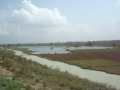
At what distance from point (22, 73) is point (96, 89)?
4.53 m

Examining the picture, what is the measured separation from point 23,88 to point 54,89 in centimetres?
175

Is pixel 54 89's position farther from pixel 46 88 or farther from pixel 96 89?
pixel 96 89

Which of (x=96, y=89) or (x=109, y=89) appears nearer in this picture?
(x=96, y=89)

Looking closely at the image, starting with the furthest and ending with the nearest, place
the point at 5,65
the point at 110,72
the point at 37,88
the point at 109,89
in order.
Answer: the point at 110,72, the point at 5,65, the point at 109,89, the point at 37,88

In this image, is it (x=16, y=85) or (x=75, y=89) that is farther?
(x=75, y=89)

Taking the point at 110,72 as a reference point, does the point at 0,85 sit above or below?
above

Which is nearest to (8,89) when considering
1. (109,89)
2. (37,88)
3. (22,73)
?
(37,88)

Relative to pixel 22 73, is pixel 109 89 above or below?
below

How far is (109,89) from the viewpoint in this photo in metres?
14.1

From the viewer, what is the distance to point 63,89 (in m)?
11.4

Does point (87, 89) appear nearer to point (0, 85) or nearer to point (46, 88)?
point (46, 88)

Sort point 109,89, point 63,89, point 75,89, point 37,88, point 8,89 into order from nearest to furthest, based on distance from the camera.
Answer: point 8,89, point 37,88, point 63,89, point 75,89, point 109,89

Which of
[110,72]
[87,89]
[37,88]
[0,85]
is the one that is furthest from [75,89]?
[110,72]

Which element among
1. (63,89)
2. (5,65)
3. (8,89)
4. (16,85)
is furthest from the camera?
(5,65)
